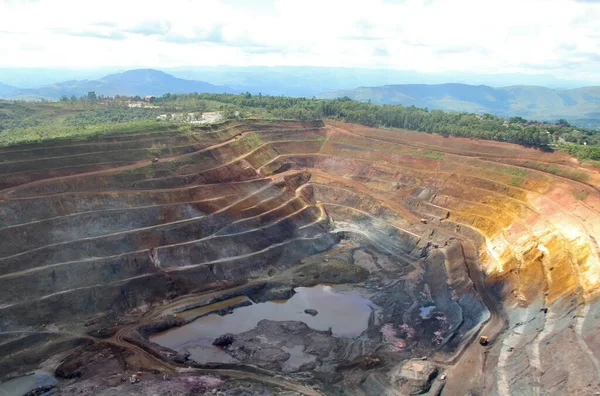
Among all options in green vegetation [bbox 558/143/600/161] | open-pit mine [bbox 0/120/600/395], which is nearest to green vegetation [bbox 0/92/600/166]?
green vegetation [bbox 558/143/600/161]

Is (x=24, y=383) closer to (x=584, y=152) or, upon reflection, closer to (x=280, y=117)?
(x=280, y=117)

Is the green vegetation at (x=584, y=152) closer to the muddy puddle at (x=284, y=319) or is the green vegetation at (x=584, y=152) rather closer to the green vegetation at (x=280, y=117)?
the green vegetation at (x=280, y=117)

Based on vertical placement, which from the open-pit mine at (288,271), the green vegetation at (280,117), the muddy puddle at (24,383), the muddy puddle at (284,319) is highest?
the green vegetation at (280,117)

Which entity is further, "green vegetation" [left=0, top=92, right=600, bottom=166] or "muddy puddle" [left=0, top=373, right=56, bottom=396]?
"green vegetation" [left=0, top=92, right=600, bottom=166]

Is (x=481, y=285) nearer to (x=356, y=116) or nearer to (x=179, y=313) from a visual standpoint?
(x=179, y=313)

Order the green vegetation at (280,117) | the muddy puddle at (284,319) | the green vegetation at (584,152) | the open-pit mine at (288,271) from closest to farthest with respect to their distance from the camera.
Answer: the open-pit mine at (288,271)
the muddy puddle at (284,319)
the green vegetation at (584,152)
the green vegetation at (280,117)

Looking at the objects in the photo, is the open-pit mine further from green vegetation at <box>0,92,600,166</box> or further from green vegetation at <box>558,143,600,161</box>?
green vegetation at <box>0,92,600,166</box>

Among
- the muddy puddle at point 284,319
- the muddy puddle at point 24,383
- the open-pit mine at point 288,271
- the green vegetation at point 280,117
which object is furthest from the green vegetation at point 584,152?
the muddy puddle at point 24,383
